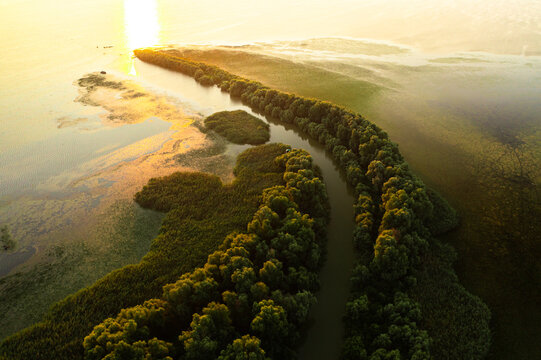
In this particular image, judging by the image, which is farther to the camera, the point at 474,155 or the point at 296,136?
the point at 296,136

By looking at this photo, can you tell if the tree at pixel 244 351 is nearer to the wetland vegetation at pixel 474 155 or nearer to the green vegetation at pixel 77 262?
the green vegetation at pixel 77 262

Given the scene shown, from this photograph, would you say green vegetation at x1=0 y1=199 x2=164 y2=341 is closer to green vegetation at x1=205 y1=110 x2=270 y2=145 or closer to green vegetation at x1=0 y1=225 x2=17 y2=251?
green vegetation at x1=0 y1=225 x2=17 y2=251

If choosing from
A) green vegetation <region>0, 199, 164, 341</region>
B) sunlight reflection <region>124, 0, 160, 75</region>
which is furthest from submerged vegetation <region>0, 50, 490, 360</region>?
sunlight reflection <region>124, 0, 160, 75</region>

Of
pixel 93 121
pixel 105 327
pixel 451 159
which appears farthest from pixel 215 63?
pixel 105 327

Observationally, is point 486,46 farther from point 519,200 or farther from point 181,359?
point 181,359

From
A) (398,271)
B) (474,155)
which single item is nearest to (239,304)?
(398,271)

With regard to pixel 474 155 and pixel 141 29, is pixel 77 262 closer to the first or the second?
pixel 474 155
